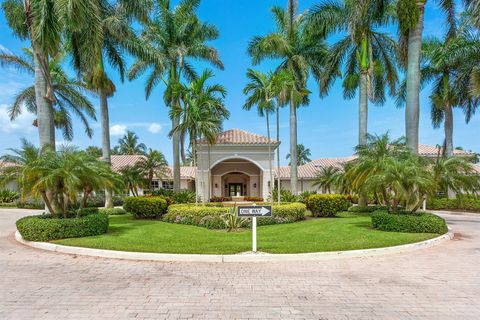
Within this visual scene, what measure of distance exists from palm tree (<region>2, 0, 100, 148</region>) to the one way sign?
28.1 feet

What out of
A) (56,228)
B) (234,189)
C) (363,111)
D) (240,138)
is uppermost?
(363,111)

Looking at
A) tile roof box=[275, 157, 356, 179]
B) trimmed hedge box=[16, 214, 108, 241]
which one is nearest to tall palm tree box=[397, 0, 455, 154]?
trimmed hedge box=[16, 214, 108, 241]

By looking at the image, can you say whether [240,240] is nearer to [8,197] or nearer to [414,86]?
[414,86]

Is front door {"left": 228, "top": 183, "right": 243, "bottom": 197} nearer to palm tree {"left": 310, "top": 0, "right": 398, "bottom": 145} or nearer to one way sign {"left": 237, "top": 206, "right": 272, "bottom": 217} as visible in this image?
palm tree {"left": 310, "top": 0, "right": 398, "bottom": 145}

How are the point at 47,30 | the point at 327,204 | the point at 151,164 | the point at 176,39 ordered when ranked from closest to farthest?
the point at 47,30 < the point at 327,204 < the point at 176,39 < the point at 151,164

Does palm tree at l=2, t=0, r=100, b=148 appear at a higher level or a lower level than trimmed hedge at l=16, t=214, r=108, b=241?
higher

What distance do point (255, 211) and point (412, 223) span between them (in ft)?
21.8

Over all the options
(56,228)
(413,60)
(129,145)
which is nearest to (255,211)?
(56,228)

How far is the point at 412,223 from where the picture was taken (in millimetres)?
10641

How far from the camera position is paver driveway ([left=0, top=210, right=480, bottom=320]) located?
4.44 metres

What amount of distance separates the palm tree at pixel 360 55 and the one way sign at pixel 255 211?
1268cm

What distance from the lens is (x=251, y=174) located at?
2994cm

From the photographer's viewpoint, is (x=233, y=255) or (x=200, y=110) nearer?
(x=233, y=255)

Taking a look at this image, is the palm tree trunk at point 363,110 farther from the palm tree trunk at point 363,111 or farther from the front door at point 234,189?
the front door at point 234,189
